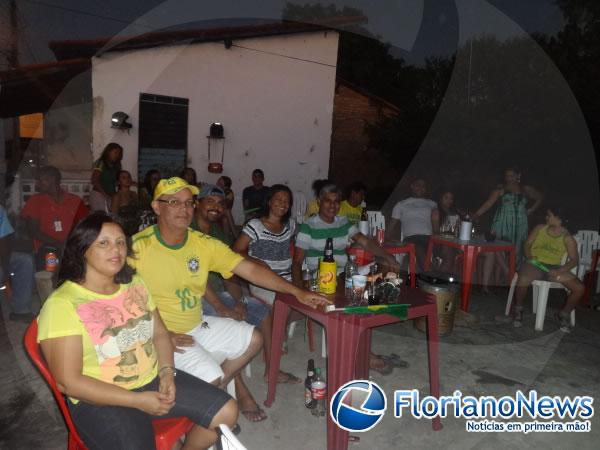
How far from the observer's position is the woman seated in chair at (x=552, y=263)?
522 cm

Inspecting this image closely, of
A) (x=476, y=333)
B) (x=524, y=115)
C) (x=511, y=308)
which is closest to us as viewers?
(x=476, y=333)

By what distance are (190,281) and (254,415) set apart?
1.11 meters

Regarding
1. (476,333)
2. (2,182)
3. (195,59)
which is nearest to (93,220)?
(476,333)

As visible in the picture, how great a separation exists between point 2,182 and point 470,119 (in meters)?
11.7

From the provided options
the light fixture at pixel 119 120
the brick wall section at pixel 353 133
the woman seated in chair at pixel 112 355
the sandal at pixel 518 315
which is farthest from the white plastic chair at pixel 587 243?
the brick wall section at pixel 353 133

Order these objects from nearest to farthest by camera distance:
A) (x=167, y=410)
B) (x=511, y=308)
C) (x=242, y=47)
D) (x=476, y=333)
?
1. (x=167, y=410)
2. (x=476, y=333)
3. (x=511, y=308)
4. (x=242, y=47)

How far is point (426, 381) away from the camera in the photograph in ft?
12.8

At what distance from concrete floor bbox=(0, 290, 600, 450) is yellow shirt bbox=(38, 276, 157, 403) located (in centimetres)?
120

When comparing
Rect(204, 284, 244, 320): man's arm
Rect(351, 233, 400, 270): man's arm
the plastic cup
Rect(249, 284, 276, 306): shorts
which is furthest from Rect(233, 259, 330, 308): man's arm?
Rect(351, 233, 400, 270): man's arm

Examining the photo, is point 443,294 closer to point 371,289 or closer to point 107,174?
point 371,289

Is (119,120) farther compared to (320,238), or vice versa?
(119,120)

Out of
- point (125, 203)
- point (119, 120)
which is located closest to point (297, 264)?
point (125, 203)

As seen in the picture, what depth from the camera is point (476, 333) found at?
5031 millimetres

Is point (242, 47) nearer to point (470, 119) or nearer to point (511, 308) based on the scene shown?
point (470, 119)
